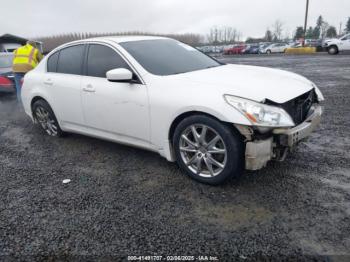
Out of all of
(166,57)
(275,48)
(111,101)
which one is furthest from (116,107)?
(275,48)

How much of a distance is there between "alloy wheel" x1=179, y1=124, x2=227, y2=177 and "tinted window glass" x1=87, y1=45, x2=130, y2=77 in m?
1.24

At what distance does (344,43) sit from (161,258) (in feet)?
87.5

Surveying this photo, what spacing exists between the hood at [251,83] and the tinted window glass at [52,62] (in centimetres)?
235

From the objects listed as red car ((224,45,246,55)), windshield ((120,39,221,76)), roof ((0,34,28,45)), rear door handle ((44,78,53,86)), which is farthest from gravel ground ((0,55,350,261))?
red car ((224,45,246,55))

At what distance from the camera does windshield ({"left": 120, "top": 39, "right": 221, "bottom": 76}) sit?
362cm

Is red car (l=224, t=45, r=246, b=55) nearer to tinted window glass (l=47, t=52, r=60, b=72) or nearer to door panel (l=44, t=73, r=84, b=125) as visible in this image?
tinted window glass (l=47, t=52, r=60, b=72)

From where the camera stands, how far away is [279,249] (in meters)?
2.24

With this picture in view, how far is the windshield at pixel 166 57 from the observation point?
3.62m

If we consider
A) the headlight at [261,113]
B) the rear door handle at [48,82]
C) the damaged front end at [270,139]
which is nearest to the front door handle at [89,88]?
the rear door handle at [48,82]

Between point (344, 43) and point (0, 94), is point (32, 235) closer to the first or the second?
point (0, 94)

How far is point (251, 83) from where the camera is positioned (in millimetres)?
3137

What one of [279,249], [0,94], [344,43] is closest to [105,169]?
[279,249]

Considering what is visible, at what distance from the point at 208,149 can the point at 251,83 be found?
83 cm

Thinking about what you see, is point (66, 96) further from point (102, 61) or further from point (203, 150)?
point (203, 150)
